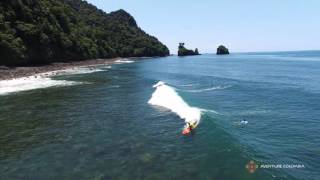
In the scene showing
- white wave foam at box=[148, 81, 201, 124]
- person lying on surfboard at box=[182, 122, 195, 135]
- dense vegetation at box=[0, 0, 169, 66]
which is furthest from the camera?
dense vegetation at box=[0, 0, 169, 66]

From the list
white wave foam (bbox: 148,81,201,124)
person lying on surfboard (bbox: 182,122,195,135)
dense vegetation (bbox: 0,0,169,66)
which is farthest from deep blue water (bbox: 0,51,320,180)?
dense vegetation (bbox: 0,0,169,66)

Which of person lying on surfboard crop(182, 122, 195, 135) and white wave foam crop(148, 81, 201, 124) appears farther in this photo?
white wave foam crop(148, 81, 201, 124)

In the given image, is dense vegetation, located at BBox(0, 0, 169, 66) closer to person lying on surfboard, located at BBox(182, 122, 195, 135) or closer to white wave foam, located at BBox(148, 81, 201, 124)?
white wave foam, located at BBox(148, 81, 201, 124)

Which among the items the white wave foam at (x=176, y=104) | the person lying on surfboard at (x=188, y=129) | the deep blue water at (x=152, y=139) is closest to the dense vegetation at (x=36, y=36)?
the deep blue water at (x=152, y=139)

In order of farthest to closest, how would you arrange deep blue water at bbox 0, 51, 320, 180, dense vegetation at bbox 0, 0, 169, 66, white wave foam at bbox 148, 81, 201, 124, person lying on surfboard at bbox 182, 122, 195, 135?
dense vegetation at bbox 0, 0, 169, 66 → white wave foam at bbox 148, 81, 201, 124 → person lying on surfboard at bbox 182, 122, 195, 135 → deep blue water at bbox 0, 51, 320, 180

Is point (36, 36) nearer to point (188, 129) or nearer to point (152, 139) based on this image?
point (188, 129)

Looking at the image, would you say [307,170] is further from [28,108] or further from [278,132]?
[28,108]

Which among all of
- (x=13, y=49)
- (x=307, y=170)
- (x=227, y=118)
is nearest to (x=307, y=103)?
(x=227, y=118)

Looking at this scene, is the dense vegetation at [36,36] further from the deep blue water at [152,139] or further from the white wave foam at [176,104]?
the white wave foam at [176,104]

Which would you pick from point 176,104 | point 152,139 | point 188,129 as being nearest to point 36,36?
point 176,104
